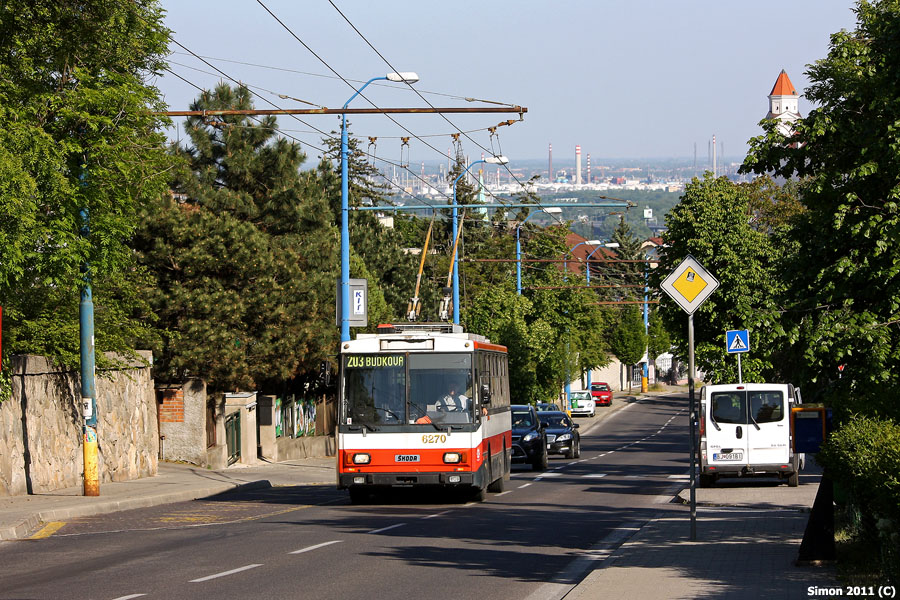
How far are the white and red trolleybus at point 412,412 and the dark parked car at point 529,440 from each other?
11718mm

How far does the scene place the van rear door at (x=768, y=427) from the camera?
24359mm

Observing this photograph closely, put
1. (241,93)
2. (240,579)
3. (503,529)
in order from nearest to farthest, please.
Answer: (240,579) < (503,529) < (241,93)

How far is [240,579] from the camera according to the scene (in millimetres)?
11766

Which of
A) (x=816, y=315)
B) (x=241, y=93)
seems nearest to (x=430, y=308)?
(x=241, y=93)

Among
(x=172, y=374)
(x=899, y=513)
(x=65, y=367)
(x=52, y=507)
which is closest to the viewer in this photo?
(x=899, y=513)

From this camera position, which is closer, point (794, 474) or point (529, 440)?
point (794, 474)

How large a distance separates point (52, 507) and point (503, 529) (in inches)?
305

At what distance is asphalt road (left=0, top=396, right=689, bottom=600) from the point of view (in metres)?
11.4

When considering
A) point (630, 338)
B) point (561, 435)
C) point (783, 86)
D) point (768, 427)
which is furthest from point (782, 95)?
point (768, 427)

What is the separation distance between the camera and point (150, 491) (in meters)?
23.5

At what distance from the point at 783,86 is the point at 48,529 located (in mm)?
182520

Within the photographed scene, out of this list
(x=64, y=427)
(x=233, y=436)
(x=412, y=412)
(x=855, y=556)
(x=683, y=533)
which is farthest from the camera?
(x=233, y=436)

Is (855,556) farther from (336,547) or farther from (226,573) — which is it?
(336,547)

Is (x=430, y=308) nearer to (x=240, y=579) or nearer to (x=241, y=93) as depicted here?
(x=241, y=93)
